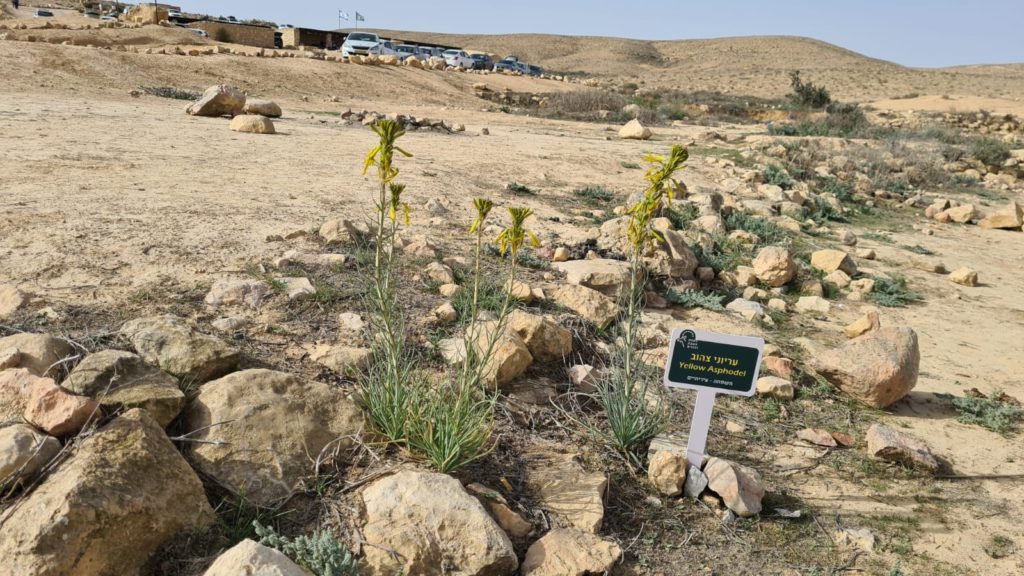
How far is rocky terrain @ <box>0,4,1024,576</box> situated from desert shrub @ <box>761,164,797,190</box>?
166cm

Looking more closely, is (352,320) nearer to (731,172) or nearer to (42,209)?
(42,209)

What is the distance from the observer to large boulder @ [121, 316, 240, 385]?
10.3 ft

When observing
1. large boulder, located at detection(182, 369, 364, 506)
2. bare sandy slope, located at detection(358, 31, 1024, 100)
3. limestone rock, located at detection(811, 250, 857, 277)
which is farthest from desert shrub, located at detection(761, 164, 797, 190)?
bare sandy slope, located at detection(358, 31, 1024, 100)

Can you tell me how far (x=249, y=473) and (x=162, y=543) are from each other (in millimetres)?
397

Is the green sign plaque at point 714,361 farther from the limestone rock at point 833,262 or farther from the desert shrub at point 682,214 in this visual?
the desert shrub at point 682,214

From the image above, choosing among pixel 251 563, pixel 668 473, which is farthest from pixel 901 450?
pixel 251 563

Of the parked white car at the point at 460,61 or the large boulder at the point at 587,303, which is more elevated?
the parked white car at the point at 460,61

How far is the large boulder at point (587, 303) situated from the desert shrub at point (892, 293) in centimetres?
309

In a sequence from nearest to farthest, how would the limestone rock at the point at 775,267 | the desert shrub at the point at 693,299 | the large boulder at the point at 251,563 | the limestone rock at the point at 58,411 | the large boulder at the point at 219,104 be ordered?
the large boulder at the point at 251,563 < the limestone rock at the point at 58,411 < the desert shrub at the point at 693,299 < the limestone rock at the point at 775,267 < the large boulder at the point at 219,104

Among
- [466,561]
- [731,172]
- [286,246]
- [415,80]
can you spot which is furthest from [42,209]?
[415,80]

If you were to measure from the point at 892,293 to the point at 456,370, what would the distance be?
5153 mm

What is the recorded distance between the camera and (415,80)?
24031 millimetres

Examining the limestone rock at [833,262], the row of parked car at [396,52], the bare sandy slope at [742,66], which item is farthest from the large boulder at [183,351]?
the bare sandy slope at [742,66]

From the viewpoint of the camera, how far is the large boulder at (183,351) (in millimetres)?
3135
